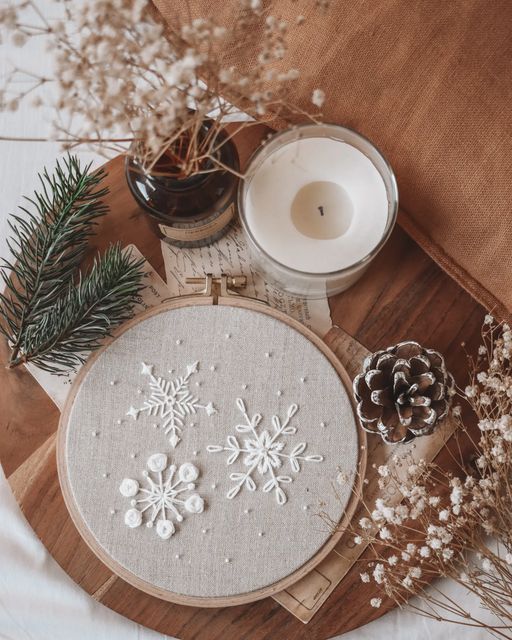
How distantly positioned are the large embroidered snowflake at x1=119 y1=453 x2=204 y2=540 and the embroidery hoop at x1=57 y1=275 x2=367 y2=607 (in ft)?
0.18

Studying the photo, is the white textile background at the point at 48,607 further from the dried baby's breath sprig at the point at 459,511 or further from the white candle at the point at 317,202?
the white candle at the point at 317,202

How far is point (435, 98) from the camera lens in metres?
0.65

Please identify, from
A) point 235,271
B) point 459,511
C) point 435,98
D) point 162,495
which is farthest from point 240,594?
point 435,98

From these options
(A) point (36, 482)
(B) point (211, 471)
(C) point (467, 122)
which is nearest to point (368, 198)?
(C) point (467, 122)

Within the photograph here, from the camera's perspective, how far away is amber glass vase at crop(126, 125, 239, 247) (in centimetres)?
60

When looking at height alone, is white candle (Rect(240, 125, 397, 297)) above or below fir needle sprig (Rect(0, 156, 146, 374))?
above

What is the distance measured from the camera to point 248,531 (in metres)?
0.69

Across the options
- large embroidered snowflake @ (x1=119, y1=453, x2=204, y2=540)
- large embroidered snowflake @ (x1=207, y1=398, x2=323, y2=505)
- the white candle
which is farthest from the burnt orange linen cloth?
large embroidered snowflake @ (x1=119, y1=453, x2=204, y2=540)

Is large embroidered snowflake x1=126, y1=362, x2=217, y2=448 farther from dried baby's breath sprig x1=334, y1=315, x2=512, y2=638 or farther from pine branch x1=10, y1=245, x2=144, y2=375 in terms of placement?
dried baby's breath sprig x1=334, y1=315, x2=512, y2=638

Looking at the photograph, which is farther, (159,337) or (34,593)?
(34,593)

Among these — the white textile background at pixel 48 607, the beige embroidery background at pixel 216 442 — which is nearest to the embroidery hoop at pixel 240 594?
the beige embroidery background at pixel 216 442

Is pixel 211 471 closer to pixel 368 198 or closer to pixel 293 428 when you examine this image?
pixel 293 428

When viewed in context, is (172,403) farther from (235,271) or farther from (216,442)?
(235,271)

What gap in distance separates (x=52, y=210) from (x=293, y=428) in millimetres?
363
